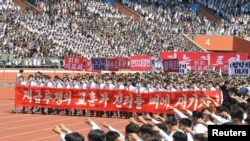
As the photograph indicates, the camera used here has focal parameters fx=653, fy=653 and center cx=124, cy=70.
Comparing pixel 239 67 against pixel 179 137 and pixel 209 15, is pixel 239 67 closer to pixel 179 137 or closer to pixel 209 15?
pixel 179 137

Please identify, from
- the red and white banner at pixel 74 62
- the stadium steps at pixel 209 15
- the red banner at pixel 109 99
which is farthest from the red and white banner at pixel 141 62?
the stadium steps at pixel 209 15

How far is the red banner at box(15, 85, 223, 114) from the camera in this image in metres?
20.7

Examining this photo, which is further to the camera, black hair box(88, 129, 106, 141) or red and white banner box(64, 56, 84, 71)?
red and white banner box(64, 56, 84, 71)

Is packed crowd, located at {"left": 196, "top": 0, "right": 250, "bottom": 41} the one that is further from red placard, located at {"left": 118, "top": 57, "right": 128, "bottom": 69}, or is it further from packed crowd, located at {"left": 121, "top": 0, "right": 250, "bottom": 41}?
red placard, located at {"left": 118, "top": 57, "right": 128, "bottom": 69}

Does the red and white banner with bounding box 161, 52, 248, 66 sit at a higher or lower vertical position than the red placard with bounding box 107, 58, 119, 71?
higher

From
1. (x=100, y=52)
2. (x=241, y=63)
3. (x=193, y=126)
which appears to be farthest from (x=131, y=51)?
(x=193, y=126)

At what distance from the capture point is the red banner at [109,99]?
20.7 m

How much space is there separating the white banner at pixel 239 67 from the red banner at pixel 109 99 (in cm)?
472

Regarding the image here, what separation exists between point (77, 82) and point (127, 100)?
2082mm

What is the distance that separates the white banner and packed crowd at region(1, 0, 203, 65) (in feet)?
61.3

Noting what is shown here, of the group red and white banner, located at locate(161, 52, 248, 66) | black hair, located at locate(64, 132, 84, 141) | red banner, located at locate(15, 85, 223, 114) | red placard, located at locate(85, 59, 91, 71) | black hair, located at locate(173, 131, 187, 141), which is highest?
red and white banner, located at locate(161, 52, 248, 66)

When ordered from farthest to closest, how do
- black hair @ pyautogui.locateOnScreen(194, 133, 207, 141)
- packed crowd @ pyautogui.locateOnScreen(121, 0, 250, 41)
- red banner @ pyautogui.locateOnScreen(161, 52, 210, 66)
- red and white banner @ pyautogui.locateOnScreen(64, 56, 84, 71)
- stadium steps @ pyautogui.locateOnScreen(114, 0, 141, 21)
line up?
packed crowd @ pyautogui.locateOnScreen(121, 0, 250, 41)
stadium steps @ pyautogui.locateOnScreen(114, 0, 141, 21)
red banner @ pyautogui.locateOnScreen(161, 52, 210, 66)
red and white banner @ pyautogui.locateOnScreen(64, 56, 84, 71)
black hair @ pyautogui.locateOnScreen(194, 133, 207, 141)

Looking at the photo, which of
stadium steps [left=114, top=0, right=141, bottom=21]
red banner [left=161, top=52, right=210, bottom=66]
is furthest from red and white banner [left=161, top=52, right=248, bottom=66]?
stadium steps [left=114, top=0, right=141, bottom=21]

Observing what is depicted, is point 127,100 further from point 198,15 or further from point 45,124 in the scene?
point 198,15
